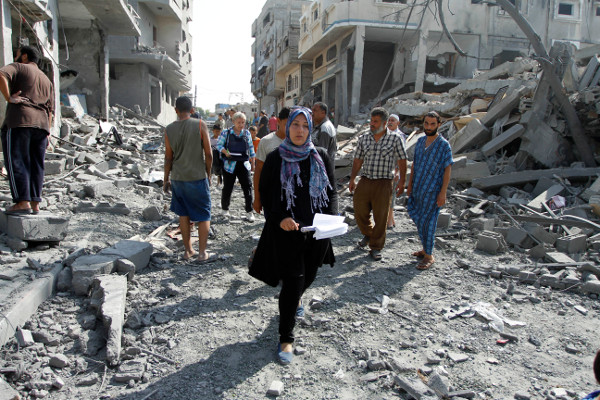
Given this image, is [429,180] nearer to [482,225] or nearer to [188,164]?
[482,225]

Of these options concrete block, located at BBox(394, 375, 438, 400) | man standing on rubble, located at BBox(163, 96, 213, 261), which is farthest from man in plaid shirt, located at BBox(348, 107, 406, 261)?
concrete block, located at BBox(394, 375, 438, 400)

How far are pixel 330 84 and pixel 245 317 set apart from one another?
24118 millimetres

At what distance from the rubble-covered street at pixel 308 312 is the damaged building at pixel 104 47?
4.68 metres

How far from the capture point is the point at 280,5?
37.4 metres

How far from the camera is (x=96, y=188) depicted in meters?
6.78

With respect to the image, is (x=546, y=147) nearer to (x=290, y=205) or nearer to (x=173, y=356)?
(x=290, y=205)

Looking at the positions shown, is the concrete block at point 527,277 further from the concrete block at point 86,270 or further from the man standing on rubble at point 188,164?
the concrete block at point 86,270

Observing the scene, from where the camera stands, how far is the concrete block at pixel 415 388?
2.41 metres

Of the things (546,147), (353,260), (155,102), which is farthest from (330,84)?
(353,260)

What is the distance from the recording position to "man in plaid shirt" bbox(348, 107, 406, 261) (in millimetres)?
4754

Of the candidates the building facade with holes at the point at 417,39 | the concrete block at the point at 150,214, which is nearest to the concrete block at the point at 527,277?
the concrete block at the point at 150,214

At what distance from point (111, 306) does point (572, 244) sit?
5386 mm

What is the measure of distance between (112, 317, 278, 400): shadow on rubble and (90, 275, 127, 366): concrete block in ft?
1.31

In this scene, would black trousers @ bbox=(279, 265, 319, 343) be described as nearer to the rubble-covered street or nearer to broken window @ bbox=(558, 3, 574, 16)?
the rubble-covered street
